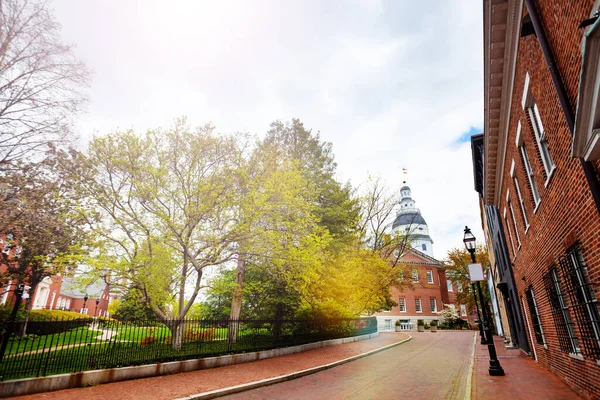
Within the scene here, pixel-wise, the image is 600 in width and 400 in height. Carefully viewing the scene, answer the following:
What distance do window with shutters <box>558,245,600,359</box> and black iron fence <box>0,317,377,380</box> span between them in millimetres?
12060

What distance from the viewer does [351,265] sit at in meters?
22.8

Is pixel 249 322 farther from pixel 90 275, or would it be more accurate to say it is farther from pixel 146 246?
pixel 90 275

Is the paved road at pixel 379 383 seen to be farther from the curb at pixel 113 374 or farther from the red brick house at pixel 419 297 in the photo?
the red brick house at pixel 419 297

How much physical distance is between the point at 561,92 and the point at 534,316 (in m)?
10.2

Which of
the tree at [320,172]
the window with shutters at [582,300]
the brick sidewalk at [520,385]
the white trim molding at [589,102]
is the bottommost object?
the brick sidewalk at [520,385]

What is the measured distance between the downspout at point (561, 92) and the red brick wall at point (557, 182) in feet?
0.28

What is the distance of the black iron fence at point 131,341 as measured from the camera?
876 cm

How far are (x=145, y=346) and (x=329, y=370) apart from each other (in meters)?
7.27

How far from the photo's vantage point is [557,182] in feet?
20.6

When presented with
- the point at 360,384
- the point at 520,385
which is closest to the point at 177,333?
the point at 360,384

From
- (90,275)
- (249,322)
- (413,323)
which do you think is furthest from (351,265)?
(413,323)

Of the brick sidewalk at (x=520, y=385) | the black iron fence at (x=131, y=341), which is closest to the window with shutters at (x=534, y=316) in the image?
the brick sidewalk at (x=520, y=385)

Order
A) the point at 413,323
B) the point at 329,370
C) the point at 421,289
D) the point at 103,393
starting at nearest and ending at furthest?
the point at 103,393 < the point at 329,370 < the point at 413,323 < the point at 421,289

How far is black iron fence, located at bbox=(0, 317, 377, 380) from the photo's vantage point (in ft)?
28.7
